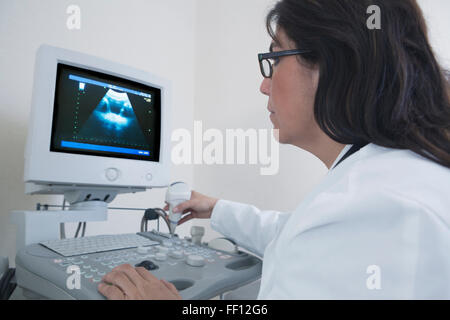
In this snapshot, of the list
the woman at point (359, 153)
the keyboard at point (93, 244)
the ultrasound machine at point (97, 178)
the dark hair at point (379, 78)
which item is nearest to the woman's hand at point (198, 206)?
the ultrasound machine at point (97, 178)

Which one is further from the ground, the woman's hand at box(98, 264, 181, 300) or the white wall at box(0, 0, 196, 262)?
the white wall at box(0, 0, 196, 262)

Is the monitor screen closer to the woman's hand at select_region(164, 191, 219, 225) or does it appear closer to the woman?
the woman's hand at select_region(164, 191, 219, 225)

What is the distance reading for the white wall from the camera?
1.09 m

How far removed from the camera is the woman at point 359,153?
15.2 inches

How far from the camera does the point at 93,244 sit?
29.8 inches

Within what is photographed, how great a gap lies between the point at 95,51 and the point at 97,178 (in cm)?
73

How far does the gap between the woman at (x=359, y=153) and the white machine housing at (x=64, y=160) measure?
0.41 metres

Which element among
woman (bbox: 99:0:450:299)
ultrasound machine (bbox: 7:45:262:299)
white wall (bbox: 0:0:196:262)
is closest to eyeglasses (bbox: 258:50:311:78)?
woman (bbox: 99:0:450:299)

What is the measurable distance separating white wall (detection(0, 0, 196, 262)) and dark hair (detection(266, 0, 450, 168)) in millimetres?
1021

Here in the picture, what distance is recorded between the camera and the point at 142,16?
Answer: 159 centimetres

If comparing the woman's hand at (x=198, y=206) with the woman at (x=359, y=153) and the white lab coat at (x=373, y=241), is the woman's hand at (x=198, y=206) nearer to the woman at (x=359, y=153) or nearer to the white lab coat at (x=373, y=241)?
the woman at (x=359, y=153)

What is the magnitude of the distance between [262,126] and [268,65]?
0.85 meters

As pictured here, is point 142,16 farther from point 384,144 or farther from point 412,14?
point 384,144

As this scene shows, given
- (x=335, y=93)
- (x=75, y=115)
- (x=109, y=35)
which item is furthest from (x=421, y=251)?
(x=109, y=35)
